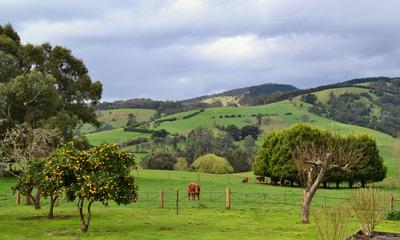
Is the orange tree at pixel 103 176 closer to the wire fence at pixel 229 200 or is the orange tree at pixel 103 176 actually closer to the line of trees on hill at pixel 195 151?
the wire fence at pixel 229 200

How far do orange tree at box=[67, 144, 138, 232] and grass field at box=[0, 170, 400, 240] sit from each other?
2.00m

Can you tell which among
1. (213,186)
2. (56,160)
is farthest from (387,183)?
(56,160)

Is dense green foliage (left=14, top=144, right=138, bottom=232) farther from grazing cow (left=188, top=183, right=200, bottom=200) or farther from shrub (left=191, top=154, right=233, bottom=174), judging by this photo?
shrub (left=191, top=154, right=233, bottom=174)

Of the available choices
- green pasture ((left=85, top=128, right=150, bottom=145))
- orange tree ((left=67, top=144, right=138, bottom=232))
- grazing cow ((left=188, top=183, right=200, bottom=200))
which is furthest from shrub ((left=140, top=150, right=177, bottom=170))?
orange tree ((left=67, top=144, right=138, bottom=232))

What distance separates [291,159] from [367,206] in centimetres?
4715

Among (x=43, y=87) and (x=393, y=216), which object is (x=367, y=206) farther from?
(x=43, y=87)

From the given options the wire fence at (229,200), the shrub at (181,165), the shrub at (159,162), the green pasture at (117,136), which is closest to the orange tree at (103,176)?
the wire fence at (229,200)

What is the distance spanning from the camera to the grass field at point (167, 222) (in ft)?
84.8

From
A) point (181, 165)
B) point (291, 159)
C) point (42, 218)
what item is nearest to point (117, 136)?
point (181, 165)

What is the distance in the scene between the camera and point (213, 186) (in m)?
63.5

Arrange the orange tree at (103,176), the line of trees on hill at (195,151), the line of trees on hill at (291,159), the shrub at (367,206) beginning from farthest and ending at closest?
the line of trees on hill at (195,151), the line of trees on hill at (291,159), the orange tree at (103,176), the shrub at (367,206)

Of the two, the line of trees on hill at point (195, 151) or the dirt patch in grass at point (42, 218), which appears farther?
the line of trees on hill at point (195, 151)

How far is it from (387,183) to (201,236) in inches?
2348

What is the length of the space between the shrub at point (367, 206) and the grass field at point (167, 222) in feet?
8.54
